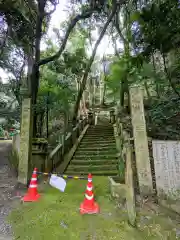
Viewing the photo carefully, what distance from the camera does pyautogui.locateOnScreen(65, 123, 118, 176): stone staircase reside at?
5129 millimetres

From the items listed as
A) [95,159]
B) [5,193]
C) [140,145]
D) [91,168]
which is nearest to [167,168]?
[140,145]

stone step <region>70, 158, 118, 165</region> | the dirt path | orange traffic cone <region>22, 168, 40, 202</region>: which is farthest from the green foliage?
the dirt path

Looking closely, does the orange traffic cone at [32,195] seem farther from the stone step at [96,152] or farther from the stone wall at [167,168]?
the stone step at [96,152]

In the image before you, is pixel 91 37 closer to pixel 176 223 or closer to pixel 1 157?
pixel 1 157

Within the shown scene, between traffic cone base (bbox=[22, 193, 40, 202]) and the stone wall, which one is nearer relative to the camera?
the stone wall

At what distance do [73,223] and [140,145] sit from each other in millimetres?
2012

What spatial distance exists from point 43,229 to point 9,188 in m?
1.97

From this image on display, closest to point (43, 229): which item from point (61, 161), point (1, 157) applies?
point (61, 161)

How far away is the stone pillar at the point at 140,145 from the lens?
318cm

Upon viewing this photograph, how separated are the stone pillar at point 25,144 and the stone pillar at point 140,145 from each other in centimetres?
273

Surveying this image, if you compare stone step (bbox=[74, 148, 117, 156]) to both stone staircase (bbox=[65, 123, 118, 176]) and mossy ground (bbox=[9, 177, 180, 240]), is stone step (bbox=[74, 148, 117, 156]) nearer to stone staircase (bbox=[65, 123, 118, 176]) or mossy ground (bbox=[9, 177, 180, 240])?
stone staircase (bbox=[65, 123, 118, 176])

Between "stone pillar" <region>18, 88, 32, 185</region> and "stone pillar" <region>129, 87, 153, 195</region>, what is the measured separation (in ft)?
8.96

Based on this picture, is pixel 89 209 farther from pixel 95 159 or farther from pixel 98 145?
Result: pixel 98 145

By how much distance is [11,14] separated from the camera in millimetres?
5641
